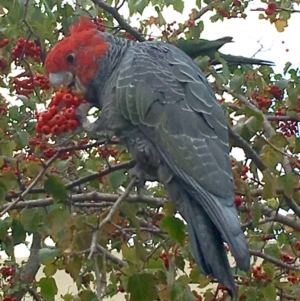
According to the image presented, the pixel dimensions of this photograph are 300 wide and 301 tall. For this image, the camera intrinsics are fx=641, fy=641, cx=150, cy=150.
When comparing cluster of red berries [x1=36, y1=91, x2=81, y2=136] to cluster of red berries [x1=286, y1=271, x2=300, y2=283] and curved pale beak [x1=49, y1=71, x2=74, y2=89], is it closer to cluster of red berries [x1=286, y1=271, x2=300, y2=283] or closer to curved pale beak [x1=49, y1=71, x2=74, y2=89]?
curved pale beak [x1=49, y1=71, x2=74, y2=89]

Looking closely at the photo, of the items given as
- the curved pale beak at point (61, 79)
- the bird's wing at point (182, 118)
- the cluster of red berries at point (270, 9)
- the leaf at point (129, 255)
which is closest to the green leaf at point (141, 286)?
the leaf at point (129, 255)

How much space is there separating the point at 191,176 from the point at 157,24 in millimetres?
1171

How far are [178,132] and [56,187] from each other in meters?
0.43

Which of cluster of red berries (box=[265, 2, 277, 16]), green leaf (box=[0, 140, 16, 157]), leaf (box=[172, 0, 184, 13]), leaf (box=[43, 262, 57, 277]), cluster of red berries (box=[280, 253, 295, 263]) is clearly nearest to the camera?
leaf (box=[43, 262, 57, 277])

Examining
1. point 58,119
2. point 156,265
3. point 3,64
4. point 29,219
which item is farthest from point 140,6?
point 156,265

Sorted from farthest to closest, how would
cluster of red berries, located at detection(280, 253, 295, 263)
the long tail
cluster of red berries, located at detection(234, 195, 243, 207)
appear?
cluster of red berries, located at detection(280, 253, 295, 263), cluster of red berries, located at detection(234, 195, 243, 207), the long tail

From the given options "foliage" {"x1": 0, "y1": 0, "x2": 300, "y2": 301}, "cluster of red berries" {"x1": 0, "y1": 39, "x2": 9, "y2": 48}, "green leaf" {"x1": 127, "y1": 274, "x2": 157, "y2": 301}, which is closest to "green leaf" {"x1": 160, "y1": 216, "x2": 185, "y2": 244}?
"foliage" {"x1": 0, "y1": 0, "x2": 300, "y2": 301}

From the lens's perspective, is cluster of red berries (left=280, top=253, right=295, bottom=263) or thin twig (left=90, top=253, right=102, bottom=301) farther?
cluster of red berries (left=280, top=253, right=295, bottom=263)

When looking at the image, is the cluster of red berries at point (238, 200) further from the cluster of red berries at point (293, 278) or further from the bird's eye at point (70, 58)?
the bird's eye at point (70, 58)

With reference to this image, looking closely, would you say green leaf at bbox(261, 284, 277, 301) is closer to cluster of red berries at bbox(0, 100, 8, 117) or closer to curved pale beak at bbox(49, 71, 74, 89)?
curved pale beak at bbox(49, 71, 74, 89)

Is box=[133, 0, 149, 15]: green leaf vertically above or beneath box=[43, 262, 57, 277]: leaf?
above

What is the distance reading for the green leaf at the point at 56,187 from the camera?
1.60 m

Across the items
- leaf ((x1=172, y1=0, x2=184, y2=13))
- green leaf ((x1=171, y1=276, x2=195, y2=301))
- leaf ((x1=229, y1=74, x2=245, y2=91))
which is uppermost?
leaf ((x1=172, y1=0, x2=184, y2=13))

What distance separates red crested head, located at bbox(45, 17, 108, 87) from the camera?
220 cm
